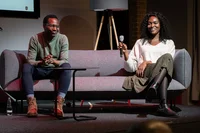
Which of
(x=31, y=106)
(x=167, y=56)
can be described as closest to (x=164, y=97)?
(x=167, y=56)

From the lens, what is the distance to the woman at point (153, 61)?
354 centimetres

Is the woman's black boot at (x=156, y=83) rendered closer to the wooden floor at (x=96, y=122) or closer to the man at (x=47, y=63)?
the wooden floor at (x=96, y=122)

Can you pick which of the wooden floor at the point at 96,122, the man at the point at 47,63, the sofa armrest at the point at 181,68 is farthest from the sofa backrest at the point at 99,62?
the sofa armrest at the point at 181,68

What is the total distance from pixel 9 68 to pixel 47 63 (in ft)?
1.69

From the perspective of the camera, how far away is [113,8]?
16.3ft

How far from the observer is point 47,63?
11.5 feet

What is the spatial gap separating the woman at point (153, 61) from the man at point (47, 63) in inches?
23.3

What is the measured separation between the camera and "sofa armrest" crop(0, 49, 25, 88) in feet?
12.4

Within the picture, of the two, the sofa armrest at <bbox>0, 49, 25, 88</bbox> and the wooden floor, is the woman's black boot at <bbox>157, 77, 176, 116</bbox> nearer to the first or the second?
the wooden floor

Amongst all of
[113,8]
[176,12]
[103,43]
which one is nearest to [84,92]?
[113,8]

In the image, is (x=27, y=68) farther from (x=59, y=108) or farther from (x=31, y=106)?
(x=59, y=108)

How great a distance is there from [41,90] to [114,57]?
104 cm

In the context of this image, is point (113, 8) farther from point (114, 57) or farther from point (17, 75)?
point (17, 75)

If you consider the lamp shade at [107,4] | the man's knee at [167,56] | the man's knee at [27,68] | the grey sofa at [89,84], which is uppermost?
the lamp shade at [107,4]
